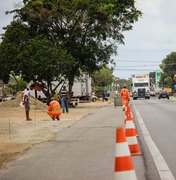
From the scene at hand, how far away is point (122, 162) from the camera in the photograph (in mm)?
5258

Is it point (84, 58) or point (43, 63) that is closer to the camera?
point (43, 63)

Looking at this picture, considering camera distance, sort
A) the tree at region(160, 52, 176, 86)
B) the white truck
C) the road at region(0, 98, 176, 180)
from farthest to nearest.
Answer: the tree at region(160, 52, 176, 86) → the white truck → the road at region(0, 98, 176, 180)

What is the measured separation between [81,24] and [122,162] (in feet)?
131

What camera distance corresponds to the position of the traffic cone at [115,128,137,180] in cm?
508

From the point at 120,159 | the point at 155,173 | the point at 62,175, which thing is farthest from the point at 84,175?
the point at 120,159

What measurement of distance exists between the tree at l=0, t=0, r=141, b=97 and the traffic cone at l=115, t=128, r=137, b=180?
3613cm

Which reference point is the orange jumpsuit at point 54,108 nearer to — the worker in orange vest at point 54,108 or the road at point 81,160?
the worker in orange vest at point 54,108

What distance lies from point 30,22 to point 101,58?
24.1ft

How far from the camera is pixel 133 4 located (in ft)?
154

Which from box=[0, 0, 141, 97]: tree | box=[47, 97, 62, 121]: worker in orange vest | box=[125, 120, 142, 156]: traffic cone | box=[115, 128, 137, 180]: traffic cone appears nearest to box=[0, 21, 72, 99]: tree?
box=[0, 0, 141, 97]: tree

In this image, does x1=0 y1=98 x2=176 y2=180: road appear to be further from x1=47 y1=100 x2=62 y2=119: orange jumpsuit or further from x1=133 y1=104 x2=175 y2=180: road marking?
x1=47 y1=100 x2=62 y2=119: orange jumpsuit

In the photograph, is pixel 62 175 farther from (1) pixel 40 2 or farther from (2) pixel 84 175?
(1) pixel 40 2

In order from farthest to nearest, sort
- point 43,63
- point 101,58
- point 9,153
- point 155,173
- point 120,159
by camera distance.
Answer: point 101,58 → point 43,63 → point 9,153 → point 155,173 → point 120,159

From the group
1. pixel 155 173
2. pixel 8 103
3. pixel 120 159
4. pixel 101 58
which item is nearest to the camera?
pixel 120 159
